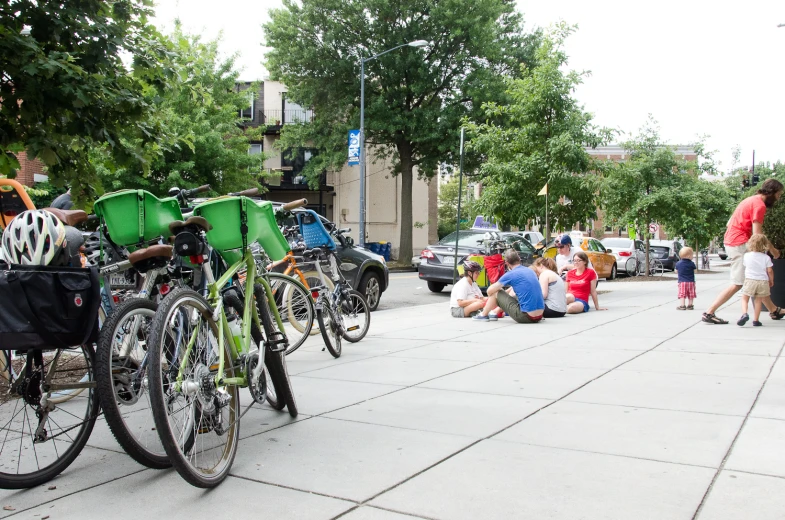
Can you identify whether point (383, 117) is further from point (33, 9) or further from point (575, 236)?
point (33, 9)

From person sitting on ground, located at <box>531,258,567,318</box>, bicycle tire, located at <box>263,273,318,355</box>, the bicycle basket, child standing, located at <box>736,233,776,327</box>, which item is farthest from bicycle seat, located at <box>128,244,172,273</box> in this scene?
child standing, located at <box>736,233,776,327</box>

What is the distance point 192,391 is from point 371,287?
9592 millimetres

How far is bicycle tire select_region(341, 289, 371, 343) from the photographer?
7.83m

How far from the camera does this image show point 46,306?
3.10m

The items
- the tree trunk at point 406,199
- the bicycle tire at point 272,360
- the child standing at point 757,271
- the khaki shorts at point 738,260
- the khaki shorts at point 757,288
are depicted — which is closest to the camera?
the bicycle tire at point 272,360

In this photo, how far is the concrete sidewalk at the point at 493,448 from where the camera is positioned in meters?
3.10

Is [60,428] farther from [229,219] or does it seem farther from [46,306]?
[229,219]

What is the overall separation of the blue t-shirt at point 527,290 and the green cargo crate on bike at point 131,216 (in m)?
6.32

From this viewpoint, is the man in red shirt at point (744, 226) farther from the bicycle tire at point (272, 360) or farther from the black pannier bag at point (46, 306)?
the black pannier bag at point (46, 306)

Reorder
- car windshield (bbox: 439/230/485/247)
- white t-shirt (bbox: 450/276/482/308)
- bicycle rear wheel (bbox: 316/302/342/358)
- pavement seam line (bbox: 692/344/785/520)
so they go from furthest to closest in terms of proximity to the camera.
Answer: car windshield (bbox: 439/230/485/247), white t-shirt (bbox: 450/276/482/308), bicycle rear wheel (bbox: 316/302/342/358), pavement seam line (bbox: 692/344/785/520)

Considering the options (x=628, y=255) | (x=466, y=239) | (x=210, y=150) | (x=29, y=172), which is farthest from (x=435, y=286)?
(x=29, y=172)

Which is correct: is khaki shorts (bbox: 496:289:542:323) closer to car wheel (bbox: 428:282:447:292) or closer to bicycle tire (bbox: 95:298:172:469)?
bicycle tire (bbox: 95:298:172:469)

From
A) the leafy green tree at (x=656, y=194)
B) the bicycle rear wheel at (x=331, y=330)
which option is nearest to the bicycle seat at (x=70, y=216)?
the bicycle rear wheel at (x=331, y=330)

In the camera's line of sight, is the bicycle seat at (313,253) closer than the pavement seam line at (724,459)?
No
